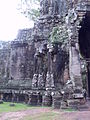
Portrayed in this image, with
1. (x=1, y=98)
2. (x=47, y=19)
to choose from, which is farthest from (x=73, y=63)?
(x=1, y=98)

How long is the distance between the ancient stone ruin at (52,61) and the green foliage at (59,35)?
0.08m

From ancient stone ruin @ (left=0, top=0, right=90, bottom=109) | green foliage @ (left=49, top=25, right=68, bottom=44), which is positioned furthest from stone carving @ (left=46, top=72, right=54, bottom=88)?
green foliage @ (left=49, top=25, right=68, bottom=44)

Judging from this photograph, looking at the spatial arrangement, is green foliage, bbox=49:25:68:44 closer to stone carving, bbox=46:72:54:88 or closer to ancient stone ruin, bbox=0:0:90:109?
ancient stone ruin, bbox=0:0:90:109

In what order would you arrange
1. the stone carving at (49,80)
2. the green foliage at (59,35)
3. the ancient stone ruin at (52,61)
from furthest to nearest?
1. the stone carving at (49,80)
2. the green foliage at (59,35)
3. the ancient stone ruin at (52,61)

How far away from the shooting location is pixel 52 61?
1598 cm

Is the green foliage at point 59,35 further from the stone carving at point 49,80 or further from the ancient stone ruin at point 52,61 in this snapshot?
the stone carving at point 49,80

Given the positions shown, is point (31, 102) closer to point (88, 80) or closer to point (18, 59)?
point (88, 80)

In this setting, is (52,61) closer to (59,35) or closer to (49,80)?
(49,80)

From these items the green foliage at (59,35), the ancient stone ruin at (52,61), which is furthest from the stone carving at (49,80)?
the green foliage at (59,35)

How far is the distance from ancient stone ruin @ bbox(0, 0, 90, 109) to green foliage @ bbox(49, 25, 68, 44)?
79mm

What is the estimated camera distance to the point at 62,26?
1545cm

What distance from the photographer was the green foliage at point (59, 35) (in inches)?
577

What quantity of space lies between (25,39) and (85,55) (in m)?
5.57

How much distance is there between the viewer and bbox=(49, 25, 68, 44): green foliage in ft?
48.1
